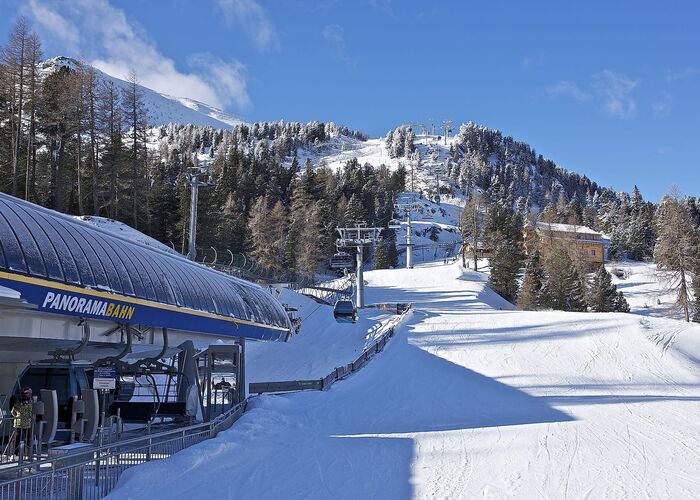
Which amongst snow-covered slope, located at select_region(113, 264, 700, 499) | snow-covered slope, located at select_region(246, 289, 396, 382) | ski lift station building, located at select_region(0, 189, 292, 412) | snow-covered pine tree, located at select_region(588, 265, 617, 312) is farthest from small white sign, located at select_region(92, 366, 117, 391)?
snow-covered pine tree, located at select_region(588, 265, 617, 312)

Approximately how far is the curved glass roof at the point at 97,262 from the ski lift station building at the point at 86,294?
20mm

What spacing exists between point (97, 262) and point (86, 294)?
3.00ft

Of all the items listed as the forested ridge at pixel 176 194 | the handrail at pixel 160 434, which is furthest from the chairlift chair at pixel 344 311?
the handrail at pixel 160 434

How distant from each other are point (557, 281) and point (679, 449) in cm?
5167

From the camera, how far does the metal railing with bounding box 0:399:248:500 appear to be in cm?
823

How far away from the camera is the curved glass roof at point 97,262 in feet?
32.5

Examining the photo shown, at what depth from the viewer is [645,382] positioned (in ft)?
93.4

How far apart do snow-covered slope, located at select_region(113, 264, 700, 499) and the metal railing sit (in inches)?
13.5

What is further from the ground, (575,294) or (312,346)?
(575,294)

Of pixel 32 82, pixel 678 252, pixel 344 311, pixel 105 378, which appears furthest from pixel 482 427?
pixel 32 82

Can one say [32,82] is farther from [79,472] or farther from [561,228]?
[561,228]

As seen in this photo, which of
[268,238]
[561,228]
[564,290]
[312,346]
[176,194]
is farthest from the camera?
[561,228]

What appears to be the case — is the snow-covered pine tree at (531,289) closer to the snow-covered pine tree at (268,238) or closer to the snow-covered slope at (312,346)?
the snow-covered slope at (312,346)

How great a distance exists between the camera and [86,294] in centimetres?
1125
